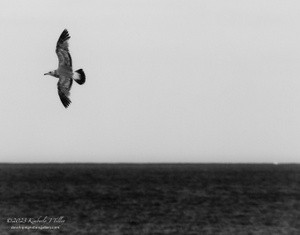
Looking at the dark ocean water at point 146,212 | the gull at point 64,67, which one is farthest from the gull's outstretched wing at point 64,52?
the dark ocean water at point 146,212

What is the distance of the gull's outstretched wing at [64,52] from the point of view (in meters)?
17.1

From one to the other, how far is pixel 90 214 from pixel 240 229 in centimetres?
1007

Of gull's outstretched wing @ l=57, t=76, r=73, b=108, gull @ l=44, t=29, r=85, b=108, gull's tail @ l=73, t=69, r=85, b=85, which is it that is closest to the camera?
gull's tail @ l=73, t=69, r=85, b=85

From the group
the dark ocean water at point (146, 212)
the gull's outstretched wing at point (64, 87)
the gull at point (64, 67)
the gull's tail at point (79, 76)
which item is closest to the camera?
the gull's tail at point (79, 76)

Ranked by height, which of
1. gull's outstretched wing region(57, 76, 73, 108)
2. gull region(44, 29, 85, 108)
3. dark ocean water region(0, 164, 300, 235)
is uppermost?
gull region(44, 29, 85, 108)

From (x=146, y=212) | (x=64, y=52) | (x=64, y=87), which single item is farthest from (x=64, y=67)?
(x=146, y=212)

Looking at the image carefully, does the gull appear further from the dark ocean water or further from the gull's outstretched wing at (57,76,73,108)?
the dark ocean water

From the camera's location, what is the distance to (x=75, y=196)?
4891 centimetres

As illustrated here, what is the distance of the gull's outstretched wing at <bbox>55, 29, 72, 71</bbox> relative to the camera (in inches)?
675

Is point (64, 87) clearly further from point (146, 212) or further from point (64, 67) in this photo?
point (146, 212)

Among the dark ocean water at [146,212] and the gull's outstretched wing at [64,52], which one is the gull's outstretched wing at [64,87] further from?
the dark ocean water at [146,212]

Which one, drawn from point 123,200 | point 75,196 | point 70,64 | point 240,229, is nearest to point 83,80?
point 70,64

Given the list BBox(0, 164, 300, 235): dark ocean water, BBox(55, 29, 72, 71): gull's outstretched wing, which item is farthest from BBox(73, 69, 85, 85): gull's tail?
BBox(0, 164, 300, 235): dark ocean water

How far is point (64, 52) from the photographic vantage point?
1725cm
